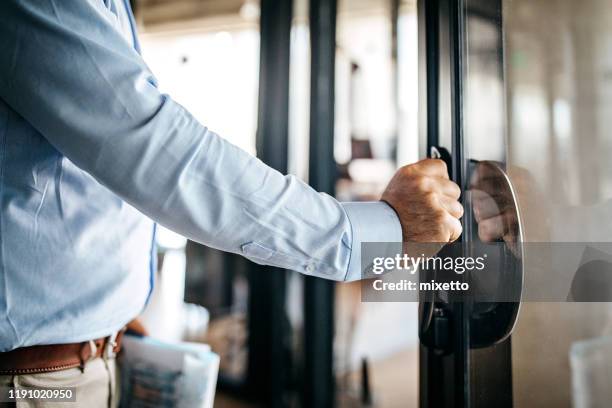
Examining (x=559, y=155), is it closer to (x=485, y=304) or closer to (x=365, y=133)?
(x=485, y=304)

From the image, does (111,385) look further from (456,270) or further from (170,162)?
(456,270)

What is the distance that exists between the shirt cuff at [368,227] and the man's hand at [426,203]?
0.02 metres

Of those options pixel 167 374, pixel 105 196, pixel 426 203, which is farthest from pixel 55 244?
pixel 426 203

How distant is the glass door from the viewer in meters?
0.66

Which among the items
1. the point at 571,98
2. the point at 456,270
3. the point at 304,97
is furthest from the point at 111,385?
the point at 304,97

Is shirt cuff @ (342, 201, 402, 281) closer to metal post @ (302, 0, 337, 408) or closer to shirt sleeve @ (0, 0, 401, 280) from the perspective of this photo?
shirt sleeve @ (0, 0, 401, 280)

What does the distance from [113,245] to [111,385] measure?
338 millimetres

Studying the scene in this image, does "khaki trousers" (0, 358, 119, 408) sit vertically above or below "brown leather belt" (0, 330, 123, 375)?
below

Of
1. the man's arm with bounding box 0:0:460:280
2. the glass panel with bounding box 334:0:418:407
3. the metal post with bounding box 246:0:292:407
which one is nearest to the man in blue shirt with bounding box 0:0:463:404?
the man's arm with bounding box 0:0:460:280

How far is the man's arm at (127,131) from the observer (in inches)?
24.0

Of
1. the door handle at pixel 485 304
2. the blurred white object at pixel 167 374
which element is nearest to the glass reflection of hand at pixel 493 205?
the door handle at pixel 485 304

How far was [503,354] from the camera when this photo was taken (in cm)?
81

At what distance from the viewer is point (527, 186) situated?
0.76 meters

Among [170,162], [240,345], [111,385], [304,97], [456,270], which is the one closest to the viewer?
[170,162]
